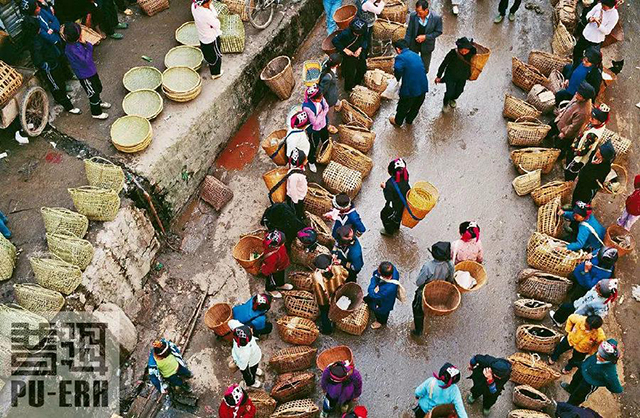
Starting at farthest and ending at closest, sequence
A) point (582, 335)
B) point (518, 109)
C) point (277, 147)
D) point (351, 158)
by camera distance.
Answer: point (518, 109)
point (351, 158)
point (277, 147)
point (582, 335)

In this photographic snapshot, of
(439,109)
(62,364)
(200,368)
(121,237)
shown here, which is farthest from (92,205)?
(439,109)

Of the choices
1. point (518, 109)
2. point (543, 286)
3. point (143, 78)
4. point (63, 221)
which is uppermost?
point (143, 78)

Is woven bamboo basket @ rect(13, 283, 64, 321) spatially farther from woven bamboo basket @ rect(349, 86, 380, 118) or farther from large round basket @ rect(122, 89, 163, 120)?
woven bamboo basket @ rect(349, 86, 380, 118)

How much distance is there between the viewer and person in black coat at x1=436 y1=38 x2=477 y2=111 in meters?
8.95

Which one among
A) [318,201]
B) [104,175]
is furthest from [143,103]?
[318,201]

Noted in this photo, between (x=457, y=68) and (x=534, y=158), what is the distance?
189cm

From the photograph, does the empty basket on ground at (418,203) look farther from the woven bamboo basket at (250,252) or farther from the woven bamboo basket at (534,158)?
the woven bamboo basket at (250,252)

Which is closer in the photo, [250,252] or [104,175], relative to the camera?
[104,175]

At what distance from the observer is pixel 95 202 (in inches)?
289

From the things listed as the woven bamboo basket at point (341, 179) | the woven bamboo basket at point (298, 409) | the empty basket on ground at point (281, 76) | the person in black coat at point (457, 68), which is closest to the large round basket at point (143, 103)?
the empty basket on ground at point (281, 76)

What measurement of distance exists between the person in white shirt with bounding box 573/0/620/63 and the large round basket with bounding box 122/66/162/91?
726 cm

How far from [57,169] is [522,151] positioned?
7022mm

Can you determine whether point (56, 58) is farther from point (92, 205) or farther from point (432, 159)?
point (432, 159)

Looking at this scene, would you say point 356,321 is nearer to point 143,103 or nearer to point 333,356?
point 333,356
